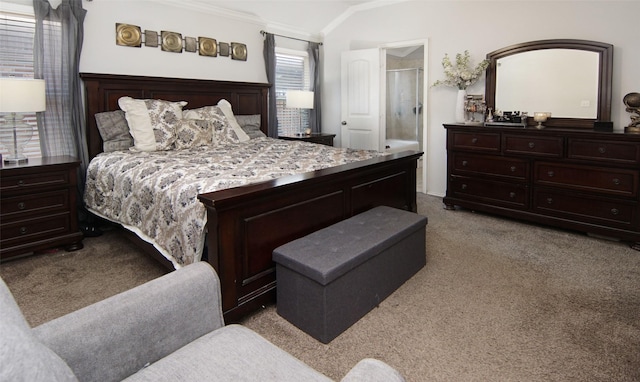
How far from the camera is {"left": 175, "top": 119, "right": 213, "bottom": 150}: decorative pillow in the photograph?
12.5 feet

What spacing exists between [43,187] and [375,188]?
266 cm

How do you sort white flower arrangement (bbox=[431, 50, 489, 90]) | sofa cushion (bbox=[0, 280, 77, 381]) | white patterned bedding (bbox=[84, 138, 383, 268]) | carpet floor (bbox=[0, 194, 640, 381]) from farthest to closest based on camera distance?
white flower arrangement (bbox=[431, 50, 489, 90]), white patterned bedding (bbox=[84, 138, 383, 268]), carpet floor (bbox=[0, 194, 640, 381]), sofa cushion (bbox=[0, 280, 77, 381])

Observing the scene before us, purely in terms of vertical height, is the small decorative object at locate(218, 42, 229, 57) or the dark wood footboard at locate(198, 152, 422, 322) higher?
the small decorative object at locate(218, 42, 229, 57)

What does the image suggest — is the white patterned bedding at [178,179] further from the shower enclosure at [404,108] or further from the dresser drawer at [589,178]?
the shower enclosure at [404,108]

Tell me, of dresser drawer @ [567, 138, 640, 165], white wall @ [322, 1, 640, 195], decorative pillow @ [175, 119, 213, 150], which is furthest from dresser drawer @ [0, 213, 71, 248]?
dresser drawer @ [567, 138, 640, 165]

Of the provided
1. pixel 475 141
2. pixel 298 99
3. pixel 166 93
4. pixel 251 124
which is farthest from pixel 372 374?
pixel 298 99

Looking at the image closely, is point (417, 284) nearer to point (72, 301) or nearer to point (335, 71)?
point (72, 301)

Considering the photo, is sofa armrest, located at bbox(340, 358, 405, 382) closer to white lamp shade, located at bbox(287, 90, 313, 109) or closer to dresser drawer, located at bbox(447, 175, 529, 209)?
dresser drawer, located at bbox(447, 175, 529, 209)

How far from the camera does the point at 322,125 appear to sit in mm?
6523

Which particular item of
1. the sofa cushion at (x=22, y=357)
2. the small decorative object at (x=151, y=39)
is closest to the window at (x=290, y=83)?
the small decorative object at (x=151, y=39)

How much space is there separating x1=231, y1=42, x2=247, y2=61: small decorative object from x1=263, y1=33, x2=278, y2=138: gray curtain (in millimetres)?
332

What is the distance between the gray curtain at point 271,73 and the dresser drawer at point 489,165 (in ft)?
8.01

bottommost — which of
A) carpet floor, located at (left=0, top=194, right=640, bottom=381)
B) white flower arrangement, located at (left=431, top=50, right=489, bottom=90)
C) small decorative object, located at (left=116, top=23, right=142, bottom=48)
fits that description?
carpet floor, located at (left=0, top=194, right=640, bottom=381)

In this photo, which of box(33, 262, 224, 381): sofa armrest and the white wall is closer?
box(33, 262, 224, 381): sofa armrest
